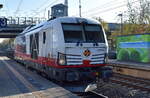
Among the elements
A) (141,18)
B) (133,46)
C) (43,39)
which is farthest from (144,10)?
(43,39)

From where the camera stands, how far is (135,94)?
37.4ft

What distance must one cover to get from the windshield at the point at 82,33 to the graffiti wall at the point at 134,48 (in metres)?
10.9

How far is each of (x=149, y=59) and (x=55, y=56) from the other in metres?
12.6

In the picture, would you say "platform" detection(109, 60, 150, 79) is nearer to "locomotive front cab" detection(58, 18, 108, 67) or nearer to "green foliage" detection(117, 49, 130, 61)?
"green foliage" detection(117, 49, 130, 61)

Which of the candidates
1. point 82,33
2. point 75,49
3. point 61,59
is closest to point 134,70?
point 82,33

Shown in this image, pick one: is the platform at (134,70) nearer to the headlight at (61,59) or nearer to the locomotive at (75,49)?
the locomotive at (75,49)

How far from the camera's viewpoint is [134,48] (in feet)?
79.1

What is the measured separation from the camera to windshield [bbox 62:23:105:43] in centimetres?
1184

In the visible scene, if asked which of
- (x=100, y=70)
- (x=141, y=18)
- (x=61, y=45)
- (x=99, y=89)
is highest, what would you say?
(x=141, y=18)

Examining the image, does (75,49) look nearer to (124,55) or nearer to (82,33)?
(82,33)

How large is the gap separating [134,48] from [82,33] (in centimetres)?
1294

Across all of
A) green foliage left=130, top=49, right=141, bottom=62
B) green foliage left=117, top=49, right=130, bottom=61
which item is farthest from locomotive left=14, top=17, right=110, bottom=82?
green foliage left=117, top=49, right=130, bottom=61

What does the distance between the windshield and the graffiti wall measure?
35.9ft

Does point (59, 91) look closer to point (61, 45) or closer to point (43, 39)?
point (61, 45)
